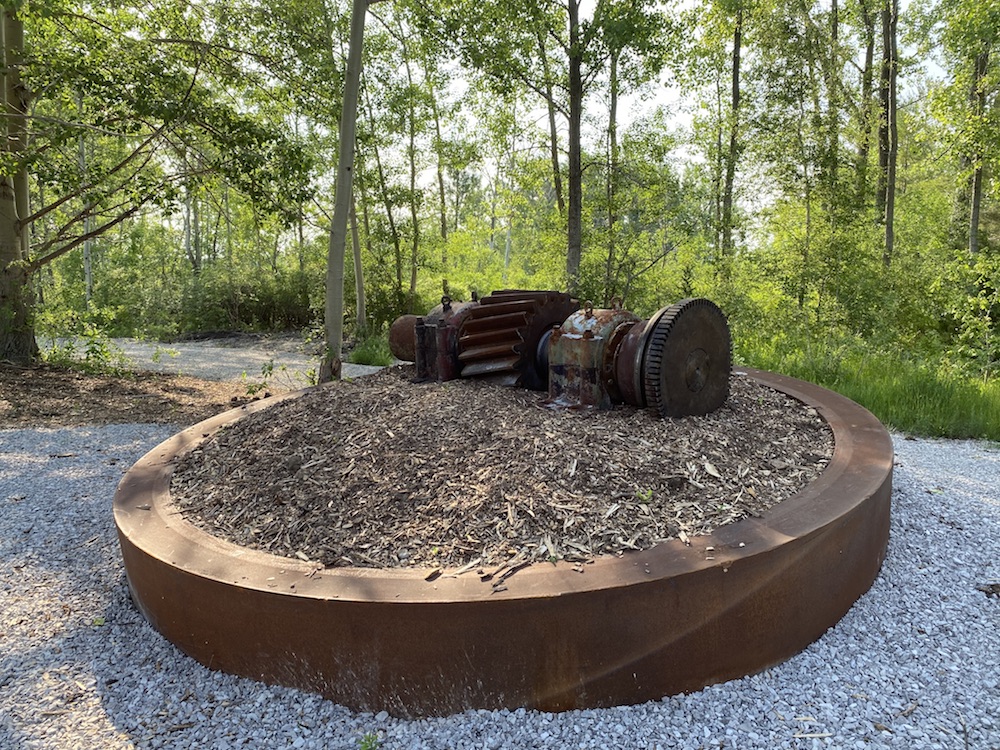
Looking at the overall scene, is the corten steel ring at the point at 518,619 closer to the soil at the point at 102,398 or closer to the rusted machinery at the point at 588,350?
the rusted machinery at the point at 588,350

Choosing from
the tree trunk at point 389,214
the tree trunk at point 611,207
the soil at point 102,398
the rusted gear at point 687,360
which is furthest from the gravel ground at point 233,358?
the rusted gear at point 687,360

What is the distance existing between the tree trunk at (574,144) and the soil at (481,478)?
228 inches

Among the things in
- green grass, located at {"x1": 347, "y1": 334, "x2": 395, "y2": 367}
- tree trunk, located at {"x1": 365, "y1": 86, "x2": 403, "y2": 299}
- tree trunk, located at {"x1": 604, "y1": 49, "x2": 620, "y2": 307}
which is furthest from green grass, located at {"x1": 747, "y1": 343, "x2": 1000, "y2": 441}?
tree trunk, located at {"x1": 365, "y1": 86, "x2": 403, "y2": 299}

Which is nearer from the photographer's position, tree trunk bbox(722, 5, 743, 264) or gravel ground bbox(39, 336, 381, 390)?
gravel ground bbox(39, 336, 381, 390)

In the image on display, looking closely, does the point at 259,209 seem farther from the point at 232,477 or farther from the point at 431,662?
the point at 431,662

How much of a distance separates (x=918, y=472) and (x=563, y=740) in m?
3.78

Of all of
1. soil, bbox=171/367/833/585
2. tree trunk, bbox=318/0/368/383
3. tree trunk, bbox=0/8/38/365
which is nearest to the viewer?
soil, bbox=171/367/833/585

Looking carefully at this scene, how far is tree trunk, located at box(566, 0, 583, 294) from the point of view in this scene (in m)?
8.62

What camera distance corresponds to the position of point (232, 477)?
311 centimetres

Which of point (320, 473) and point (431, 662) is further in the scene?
point (320, 473)

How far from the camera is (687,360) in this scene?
348 cm

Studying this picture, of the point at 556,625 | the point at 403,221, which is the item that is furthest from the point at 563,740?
the point at 403,221

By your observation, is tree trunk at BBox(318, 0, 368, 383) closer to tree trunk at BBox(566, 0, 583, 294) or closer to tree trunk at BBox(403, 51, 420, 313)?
tree trunk at BBox(566, 0, 583, 294)

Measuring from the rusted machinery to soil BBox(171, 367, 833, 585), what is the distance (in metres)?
0.17
